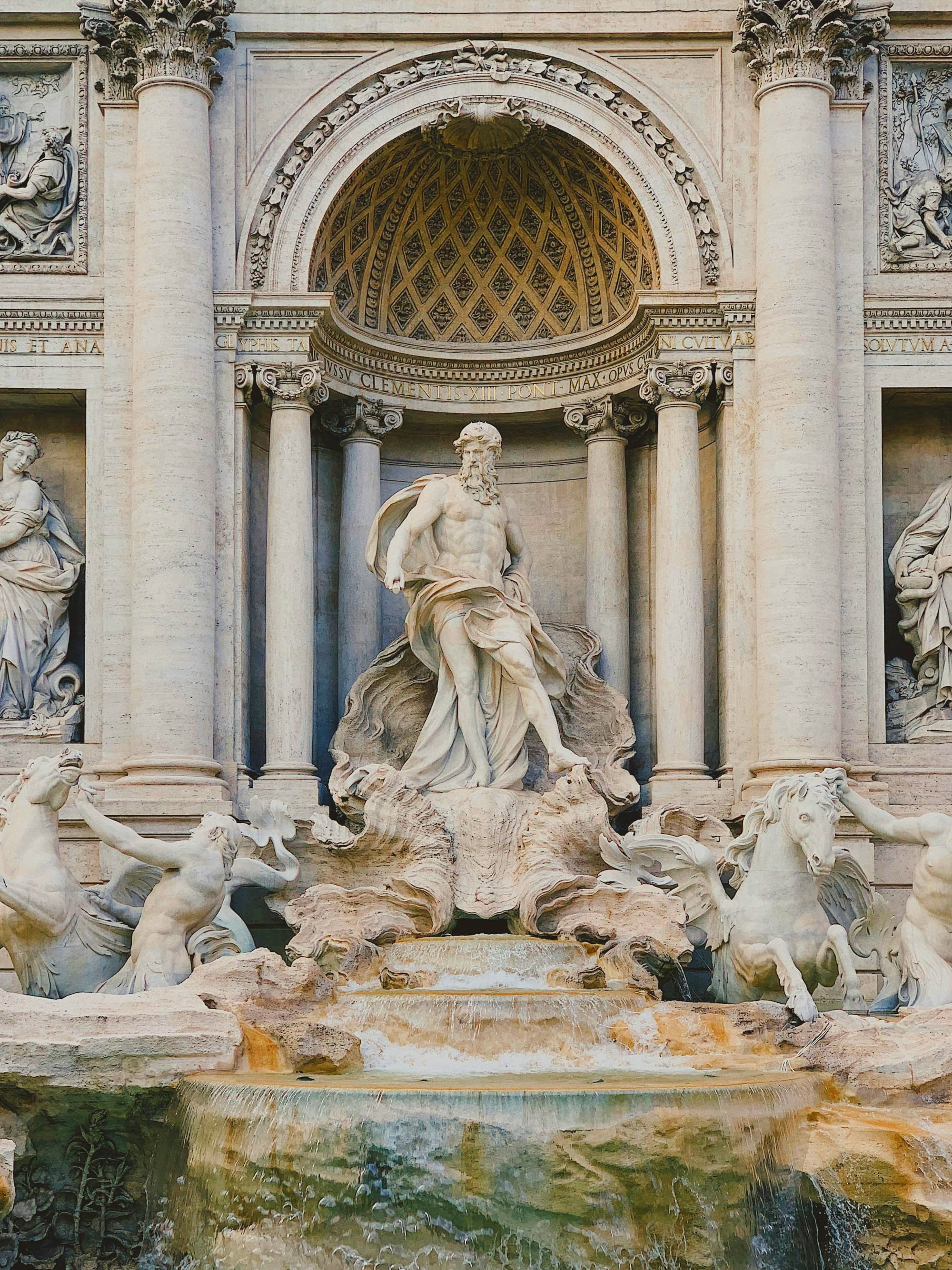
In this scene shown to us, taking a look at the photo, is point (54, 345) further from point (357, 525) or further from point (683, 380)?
point (683, 380)

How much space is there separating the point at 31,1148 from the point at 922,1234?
17.7 feet

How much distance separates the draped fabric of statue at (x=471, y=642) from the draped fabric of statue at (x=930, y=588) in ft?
10.6

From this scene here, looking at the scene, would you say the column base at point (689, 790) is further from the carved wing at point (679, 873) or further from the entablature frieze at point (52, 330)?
the entablature frieze at point (52, 330)

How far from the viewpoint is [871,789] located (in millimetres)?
15891

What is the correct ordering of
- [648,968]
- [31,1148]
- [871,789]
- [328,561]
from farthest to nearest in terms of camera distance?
[328,561] → [871,789] → [648,968] → [31,1148]

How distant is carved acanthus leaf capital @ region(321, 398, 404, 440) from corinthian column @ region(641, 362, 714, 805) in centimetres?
265

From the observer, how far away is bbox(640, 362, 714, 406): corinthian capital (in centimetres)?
1680

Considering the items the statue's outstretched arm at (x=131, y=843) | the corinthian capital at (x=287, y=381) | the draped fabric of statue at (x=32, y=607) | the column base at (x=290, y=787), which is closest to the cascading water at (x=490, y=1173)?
the statue's outstretched arm at (x=131, y=843)

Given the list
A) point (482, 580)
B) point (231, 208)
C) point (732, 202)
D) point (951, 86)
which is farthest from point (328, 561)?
point (951, 86)

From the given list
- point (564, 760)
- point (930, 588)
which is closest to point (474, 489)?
point (564, 760)

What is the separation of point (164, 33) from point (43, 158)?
5.73ft

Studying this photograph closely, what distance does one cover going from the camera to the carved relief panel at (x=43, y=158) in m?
17.1

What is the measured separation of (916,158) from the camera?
17297 mm

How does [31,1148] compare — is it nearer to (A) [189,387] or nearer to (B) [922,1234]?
(B) [922,1234]
